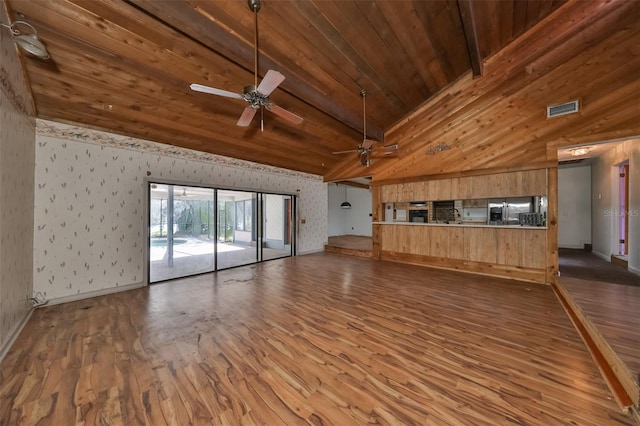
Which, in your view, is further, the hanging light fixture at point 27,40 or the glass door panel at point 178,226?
the glass door panel at point 178,226

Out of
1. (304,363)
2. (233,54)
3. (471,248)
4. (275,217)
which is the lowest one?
(304,363)

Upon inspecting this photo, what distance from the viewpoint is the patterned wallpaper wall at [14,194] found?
2457mm

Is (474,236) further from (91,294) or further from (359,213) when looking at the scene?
(91,294)

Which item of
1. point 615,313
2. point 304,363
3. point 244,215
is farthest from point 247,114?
point 244,215

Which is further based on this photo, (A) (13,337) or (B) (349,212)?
(B) (349,212)

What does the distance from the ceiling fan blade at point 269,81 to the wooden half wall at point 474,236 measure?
5.40m

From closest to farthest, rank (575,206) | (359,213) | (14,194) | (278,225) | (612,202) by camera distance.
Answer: (14,194) < (612,202) < (575,206) < (278,225) < (359,213)

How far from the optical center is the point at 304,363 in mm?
2312

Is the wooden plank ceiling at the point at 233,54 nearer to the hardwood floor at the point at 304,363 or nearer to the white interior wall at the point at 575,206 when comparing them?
the hardwood floor at the point at 304,363

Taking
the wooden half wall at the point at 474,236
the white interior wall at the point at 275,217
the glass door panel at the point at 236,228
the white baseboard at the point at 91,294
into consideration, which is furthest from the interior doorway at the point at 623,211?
the white baseboard at the point at 91,294

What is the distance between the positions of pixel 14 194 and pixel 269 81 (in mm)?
3342

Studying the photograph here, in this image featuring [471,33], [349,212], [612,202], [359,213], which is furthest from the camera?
[349,212]

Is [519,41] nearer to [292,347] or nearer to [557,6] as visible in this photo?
[557,6]

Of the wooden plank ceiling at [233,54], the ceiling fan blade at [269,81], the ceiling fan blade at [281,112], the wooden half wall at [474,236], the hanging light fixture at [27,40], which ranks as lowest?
the wooden half wall at [474,236]
